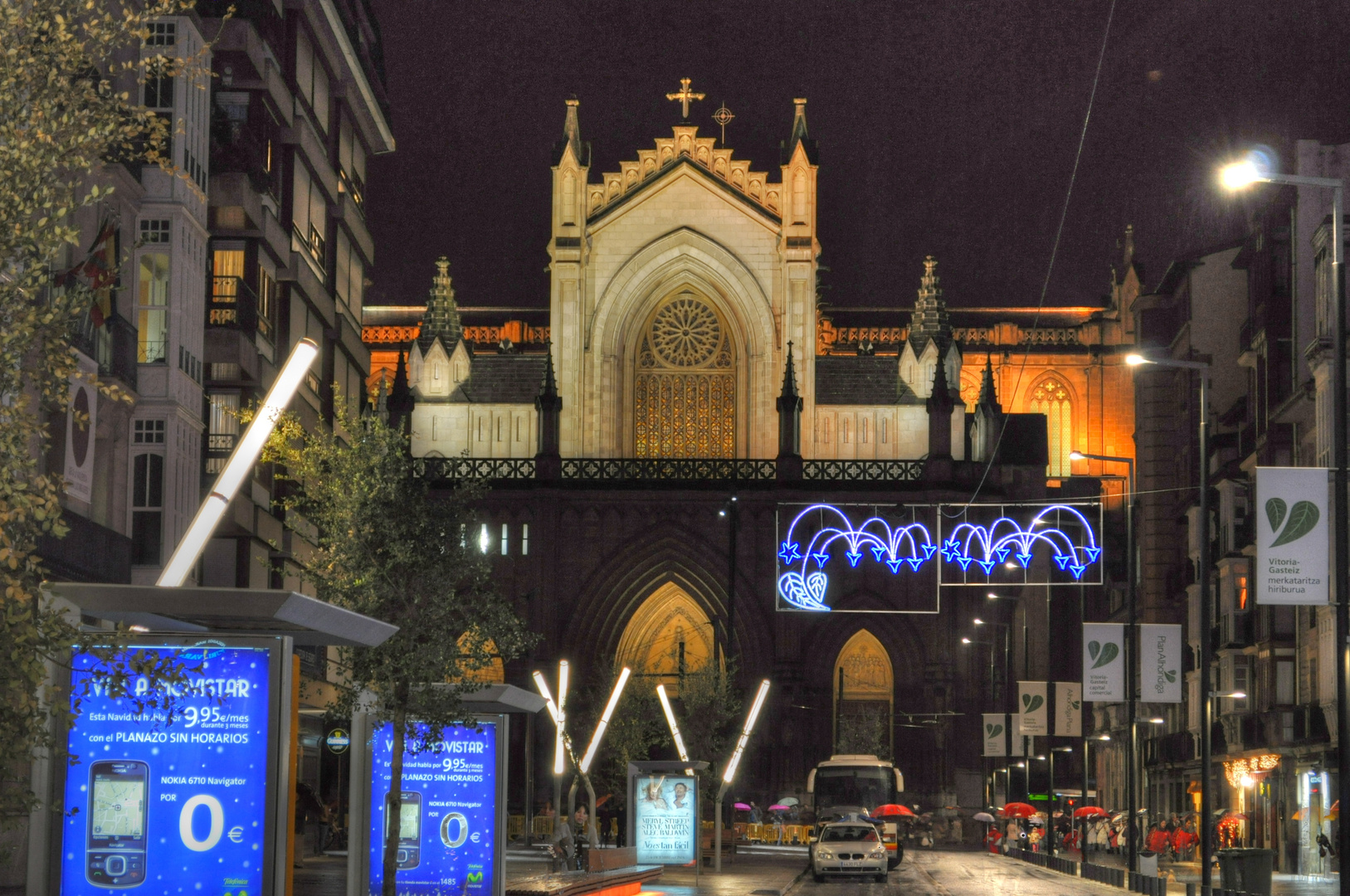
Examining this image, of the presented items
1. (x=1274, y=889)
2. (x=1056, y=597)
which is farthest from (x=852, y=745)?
(x=1274, y=889)

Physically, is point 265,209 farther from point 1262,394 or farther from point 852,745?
point 852,745

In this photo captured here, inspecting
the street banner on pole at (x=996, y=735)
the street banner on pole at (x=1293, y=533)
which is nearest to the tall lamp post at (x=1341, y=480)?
the street banner on pole at (x=1293, y=533)

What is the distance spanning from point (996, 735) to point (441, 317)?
100ft

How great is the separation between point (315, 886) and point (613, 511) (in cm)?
4354

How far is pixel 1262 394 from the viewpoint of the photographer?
55.2m

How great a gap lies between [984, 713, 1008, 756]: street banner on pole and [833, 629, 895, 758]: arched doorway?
10.5 m

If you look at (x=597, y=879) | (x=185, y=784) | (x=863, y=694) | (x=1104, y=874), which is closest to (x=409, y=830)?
(x=597, y=879)

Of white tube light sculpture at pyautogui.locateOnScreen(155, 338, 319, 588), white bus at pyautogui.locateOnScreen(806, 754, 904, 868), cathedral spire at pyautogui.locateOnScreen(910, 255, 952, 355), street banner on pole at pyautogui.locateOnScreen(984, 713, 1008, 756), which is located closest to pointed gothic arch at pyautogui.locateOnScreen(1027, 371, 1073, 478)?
cathedral spire at pyautogui.locateOnScreen(910, 255, 952, 355)

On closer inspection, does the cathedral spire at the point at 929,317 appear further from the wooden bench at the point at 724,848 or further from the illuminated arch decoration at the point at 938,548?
the wooden bench at the point at 724,848

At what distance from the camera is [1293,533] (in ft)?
75.8

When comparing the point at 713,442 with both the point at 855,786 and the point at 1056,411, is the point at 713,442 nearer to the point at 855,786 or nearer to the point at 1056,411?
the point at 1056,411

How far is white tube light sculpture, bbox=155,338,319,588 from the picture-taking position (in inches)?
635

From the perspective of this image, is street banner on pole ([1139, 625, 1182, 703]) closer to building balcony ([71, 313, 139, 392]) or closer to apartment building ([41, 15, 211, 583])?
apartment building ([41, 15, 211, 583])

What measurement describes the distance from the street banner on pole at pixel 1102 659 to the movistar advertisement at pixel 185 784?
79.9ft
